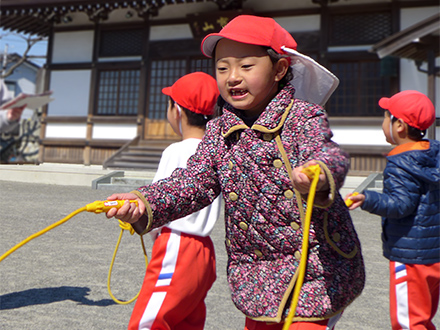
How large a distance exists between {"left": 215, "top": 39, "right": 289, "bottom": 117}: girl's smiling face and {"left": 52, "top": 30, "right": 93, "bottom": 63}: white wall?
1327 centimetres

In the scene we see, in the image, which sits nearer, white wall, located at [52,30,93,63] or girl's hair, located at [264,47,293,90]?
girl's hair, located at [264,47,293,90]

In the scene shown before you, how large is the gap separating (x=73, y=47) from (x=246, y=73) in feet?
45.2

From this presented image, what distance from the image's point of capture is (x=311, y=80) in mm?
1660

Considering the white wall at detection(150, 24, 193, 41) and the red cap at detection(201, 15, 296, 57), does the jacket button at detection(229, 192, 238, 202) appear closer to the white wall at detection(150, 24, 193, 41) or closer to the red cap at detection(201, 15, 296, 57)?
the red cap at detection(201, 15, 296, 57)

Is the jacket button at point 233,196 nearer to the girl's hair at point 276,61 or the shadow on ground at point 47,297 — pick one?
the girl's hair at point 276,61

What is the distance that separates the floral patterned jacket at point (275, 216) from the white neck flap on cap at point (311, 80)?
99mm

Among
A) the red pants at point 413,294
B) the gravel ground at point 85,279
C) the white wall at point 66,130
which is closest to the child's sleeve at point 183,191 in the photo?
the red pants at point 413,294

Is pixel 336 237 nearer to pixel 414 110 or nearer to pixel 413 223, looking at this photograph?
pixel 413 223

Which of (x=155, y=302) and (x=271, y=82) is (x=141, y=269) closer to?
(x=155, y=302)

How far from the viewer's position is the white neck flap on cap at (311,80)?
1.59 metres

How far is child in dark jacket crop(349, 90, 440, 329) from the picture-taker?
2.27 metres

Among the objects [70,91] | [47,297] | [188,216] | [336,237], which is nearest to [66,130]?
[70,91]

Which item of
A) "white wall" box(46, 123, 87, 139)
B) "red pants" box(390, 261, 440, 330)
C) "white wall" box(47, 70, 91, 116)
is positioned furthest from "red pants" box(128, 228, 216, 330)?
"white wall" box(47, 70, 91, 116)

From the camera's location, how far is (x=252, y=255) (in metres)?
1.53
